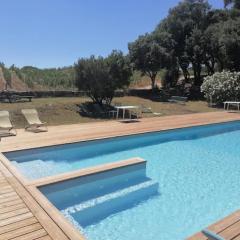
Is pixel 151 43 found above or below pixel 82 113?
above

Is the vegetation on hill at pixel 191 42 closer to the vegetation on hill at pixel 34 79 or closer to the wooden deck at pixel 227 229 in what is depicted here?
the vegetation on hill at pixel 34 79

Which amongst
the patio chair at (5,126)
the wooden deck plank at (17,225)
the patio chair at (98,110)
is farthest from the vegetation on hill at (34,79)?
the wooden deck plank at (17,225)

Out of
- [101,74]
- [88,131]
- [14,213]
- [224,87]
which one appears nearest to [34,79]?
[101,74]

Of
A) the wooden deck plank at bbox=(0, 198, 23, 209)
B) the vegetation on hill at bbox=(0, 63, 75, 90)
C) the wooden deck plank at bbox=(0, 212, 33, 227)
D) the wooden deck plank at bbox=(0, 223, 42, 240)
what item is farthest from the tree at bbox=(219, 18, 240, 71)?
the wooden deck plank at bbox=(0, 223, 42, 240)

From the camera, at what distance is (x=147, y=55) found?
80.6ft

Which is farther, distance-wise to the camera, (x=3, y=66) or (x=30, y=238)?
(x=3, y=66)

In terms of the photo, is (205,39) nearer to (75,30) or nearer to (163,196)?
(75,30)

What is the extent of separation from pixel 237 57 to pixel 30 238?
23.0 metres

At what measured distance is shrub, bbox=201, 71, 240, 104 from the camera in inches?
773

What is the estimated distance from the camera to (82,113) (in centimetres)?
1381

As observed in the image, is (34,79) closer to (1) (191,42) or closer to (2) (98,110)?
(2) (98,110)

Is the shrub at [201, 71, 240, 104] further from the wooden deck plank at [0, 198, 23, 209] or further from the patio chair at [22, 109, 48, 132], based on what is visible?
the wooden deck plank at [0, 198, 23, 209]

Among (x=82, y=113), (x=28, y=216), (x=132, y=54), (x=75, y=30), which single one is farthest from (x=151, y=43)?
(x=28, y=216)

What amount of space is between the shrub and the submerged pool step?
14555 mm
